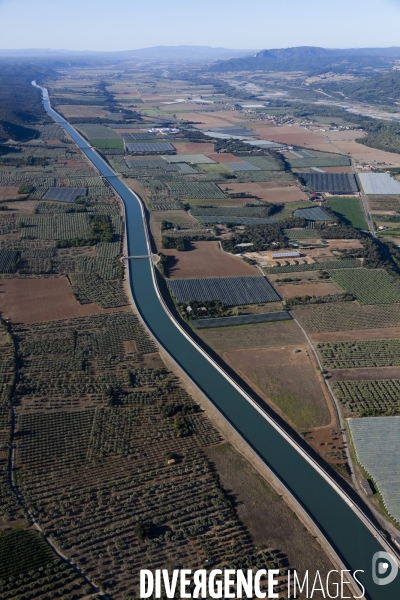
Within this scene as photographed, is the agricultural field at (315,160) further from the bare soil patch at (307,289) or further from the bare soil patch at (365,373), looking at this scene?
the bare soil patch at (365,373)

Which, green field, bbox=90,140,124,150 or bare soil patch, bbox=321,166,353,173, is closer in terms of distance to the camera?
bare soil patch, bbox=321,166,353,173

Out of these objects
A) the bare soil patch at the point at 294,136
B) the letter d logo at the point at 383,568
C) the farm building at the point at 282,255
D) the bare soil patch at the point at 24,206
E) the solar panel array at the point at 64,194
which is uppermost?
the bare soil patch at the point at 294,136

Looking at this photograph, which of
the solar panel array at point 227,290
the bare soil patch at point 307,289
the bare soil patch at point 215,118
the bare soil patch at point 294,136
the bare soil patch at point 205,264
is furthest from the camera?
the bare soil patch at point 215,118

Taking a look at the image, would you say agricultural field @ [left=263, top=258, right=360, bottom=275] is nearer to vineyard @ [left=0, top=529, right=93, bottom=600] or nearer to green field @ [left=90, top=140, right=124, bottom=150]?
vineyard @ [left=0, top=529, right=93, bottom=600]

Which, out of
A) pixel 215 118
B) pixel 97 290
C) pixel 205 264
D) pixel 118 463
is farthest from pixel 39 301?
pixel 215 118

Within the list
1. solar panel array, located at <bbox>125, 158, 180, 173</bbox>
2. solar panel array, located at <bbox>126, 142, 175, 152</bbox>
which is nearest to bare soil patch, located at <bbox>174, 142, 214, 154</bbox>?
solar panel array, located at <bbox>126, 142, 175, 152</bbox>

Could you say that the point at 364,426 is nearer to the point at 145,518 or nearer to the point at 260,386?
the point at 260,386

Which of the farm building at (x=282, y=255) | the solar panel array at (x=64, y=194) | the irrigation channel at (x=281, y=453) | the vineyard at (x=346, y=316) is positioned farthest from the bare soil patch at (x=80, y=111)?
the vineyard at (x=346, y=316)
